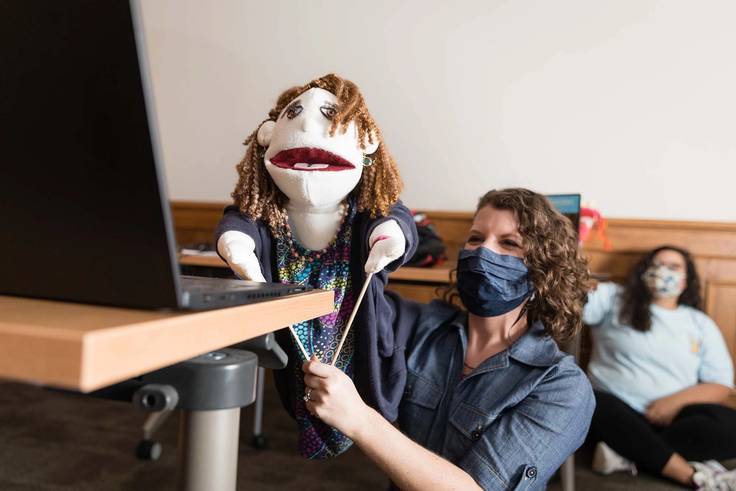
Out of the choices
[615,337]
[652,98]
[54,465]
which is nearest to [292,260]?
[54,465]

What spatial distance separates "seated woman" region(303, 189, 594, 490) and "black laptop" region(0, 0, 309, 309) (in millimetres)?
578

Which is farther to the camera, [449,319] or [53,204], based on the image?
[449,319]

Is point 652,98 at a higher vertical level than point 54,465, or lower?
higher

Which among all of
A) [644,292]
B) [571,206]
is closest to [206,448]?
[571,206]

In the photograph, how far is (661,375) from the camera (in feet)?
6.81

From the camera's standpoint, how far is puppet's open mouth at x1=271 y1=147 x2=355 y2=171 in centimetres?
87

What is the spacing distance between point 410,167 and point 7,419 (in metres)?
1.76

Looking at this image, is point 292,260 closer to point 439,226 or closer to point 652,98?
point 439,226

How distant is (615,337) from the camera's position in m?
2.15

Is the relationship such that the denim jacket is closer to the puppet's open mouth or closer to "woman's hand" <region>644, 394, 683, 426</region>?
the puppet's open mouth

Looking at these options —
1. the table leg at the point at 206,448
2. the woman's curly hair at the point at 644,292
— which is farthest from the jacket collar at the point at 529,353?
the woman's curly hair at the point at 644,292

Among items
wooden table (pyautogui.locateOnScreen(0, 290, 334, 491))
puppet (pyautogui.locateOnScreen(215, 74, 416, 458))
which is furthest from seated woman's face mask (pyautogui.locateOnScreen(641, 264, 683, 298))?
wooden table (pyautogui.locateOnScreen(0, 290, 334, 491))

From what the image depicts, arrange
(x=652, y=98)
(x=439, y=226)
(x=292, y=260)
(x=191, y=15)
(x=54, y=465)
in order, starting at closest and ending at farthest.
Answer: (x=292, y=260) < (x=54, y=465) < (x=652, y=98) < (x=439, y=226) < (x=191, y=15)

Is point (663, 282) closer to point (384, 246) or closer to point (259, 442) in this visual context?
point (259, 442)
